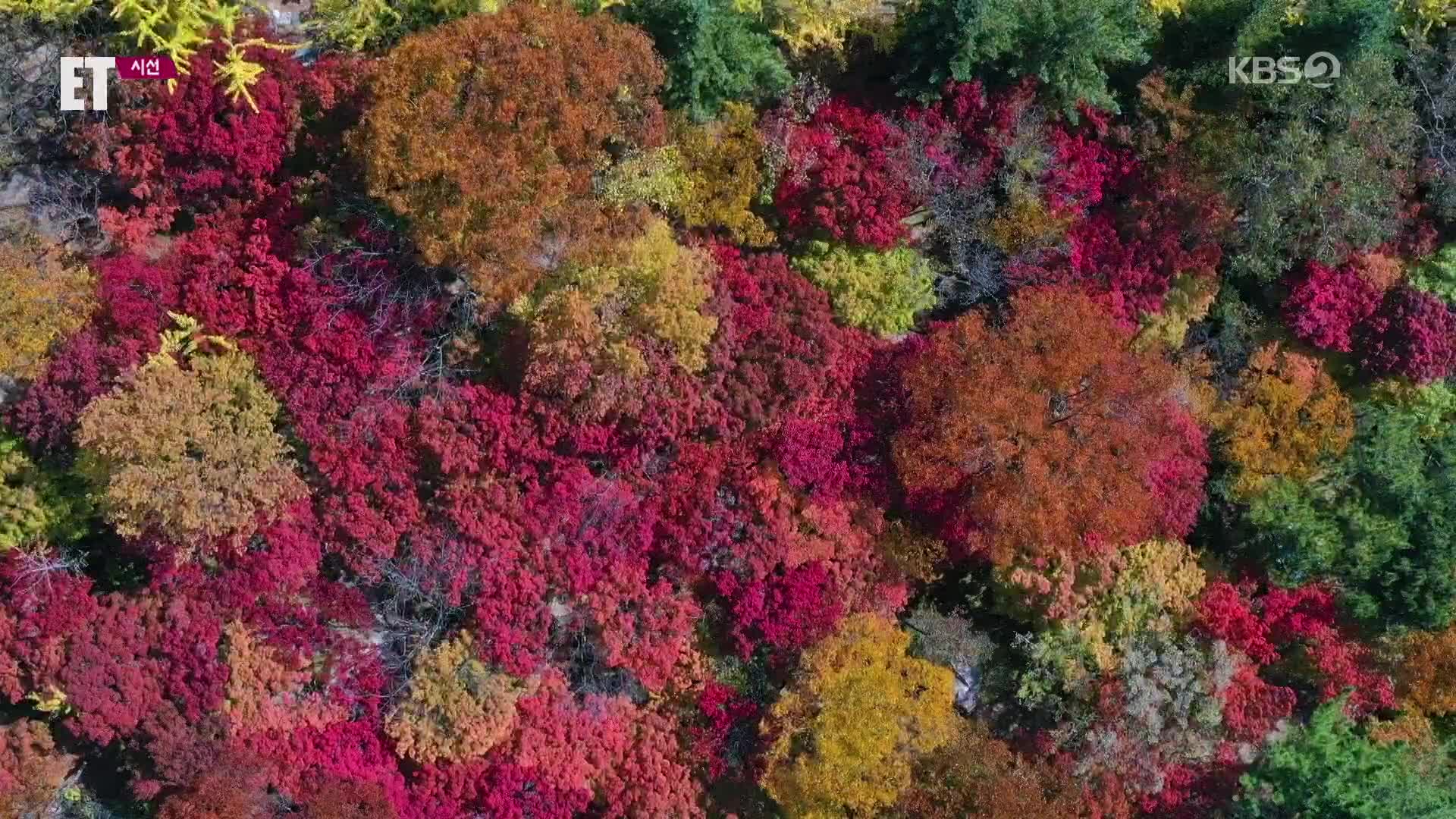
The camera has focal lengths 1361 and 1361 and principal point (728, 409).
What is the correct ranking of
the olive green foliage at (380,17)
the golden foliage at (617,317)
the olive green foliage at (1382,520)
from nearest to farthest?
the golden foliage at (617,317), the olive green foliage at (1382,520), the olive green foliage at (380,17)

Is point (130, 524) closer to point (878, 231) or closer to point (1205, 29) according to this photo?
point (878, 231)

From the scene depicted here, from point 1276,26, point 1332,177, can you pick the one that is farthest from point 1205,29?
point 1332,177

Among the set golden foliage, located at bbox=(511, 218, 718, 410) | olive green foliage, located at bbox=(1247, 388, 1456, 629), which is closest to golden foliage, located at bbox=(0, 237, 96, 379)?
golden foliage, located at bbox=(511, 218, 718, 410)

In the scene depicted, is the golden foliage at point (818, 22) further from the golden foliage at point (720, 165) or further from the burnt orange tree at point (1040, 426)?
the burnt orange tree at point (1040, 426)

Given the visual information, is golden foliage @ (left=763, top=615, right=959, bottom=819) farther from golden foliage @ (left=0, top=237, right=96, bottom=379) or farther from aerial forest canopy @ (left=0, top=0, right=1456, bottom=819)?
golden foliage @ (left=0, top=237, right=96, bottom=379)

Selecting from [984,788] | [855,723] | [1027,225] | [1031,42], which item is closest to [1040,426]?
[1027,225]

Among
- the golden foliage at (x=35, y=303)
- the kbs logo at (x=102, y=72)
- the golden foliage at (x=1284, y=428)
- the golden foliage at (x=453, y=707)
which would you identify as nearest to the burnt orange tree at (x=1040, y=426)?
the golden foliage at (x=1284, y=428)
